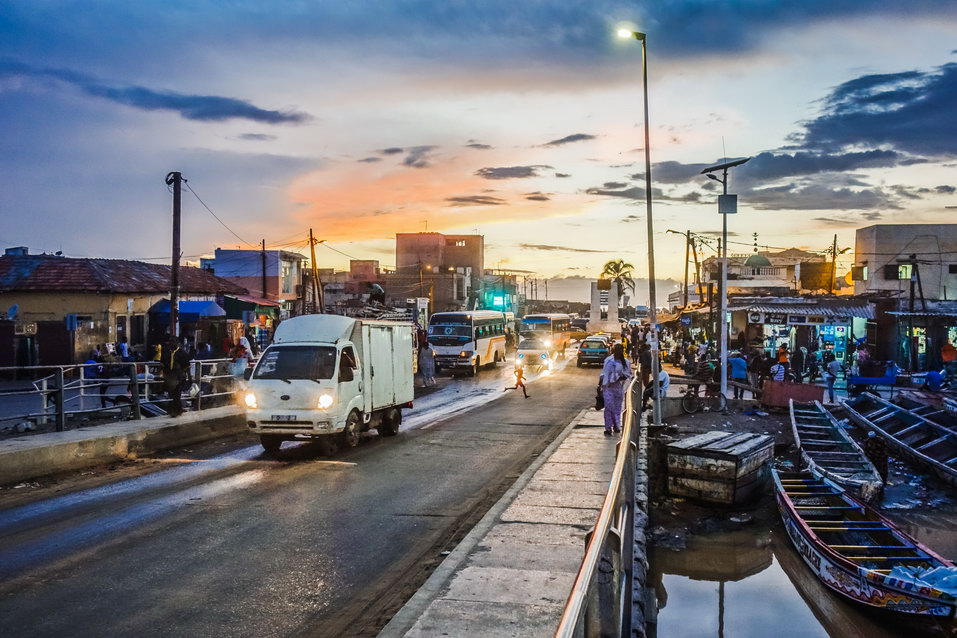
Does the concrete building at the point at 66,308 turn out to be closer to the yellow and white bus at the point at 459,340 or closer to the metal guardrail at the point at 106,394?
the metal guardrail at the point at 106,394

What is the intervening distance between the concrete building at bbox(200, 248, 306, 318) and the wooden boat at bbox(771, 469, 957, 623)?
5365cm

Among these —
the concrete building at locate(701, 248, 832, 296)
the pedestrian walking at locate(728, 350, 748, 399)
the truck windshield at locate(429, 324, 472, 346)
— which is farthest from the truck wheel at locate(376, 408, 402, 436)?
the concrete building at locate(701, 248, 832, 296)

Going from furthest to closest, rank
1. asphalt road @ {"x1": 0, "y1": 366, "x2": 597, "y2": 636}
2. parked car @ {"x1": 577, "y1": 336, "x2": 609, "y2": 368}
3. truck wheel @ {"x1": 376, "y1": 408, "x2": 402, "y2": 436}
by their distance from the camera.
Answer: parked car @ {"x1": 577, "y1": 336, "x2": 609, "y2": 368} → truck wheel @ {"x1": 376, "y1": 408, "x2": 402, "y2": 436} → asphalt road @ {"x1": 0, "y1": 366, "x2": 597, "y2": 636}

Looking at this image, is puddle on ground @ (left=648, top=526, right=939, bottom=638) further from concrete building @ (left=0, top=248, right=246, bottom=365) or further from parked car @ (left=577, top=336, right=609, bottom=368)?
parked car @ (left=577, top=336, right=609, bottom=368)

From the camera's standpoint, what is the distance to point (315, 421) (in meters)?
14.8

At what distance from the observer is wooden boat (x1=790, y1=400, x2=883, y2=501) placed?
1498 cm

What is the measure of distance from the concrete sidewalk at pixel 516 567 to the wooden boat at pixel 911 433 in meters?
10.0

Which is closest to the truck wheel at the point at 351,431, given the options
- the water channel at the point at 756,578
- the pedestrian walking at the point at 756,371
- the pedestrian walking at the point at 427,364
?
the water channel at the point at 756,578

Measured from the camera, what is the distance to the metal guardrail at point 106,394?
606 inches

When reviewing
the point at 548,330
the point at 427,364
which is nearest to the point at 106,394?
the point at 427,364

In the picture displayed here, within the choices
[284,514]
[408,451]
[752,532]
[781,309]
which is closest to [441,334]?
[781,309]

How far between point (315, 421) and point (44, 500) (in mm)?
4893

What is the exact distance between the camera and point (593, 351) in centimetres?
4538

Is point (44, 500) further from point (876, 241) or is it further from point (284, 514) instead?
point (876, 241)
